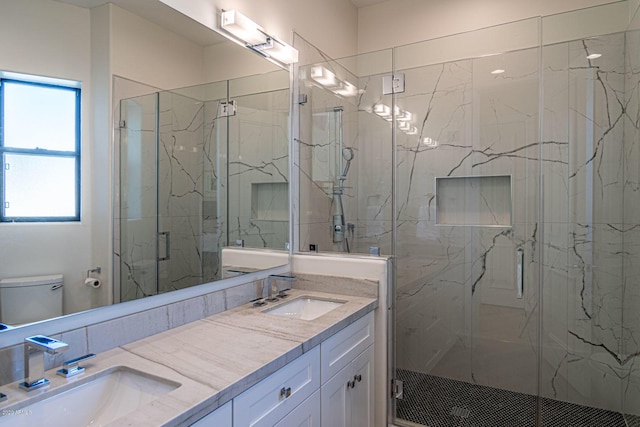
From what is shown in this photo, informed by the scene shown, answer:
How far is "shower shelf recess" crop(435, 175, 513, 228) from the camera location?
258cm

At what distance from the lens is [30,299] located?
3.91ft

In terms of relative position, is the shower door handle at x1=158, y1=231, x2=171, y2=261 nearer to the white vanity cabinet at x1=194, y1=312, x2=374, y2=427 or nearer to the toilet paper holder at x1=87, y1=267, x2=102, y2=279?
the toilet paper holder at x1=87, y1=267, x2=102, y2=279

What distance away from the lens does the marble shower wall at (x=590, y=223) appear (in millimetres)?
2400

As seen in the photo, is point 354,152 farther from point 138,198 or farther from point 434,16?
point 138,198

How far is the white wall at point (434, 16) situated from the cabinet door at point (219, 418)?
314 centimetres

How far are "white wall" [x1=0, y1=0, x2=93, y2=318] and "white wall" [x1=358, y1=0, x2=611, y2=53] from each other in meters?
2.67

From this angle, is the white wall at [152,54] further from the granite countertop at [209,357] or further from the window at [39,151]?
the granite countertop at [209,357]

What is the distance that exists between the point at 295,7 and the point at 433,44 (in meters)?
1.17

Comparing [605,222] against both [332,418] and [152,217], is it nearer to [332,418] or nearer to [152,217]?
[332,418]

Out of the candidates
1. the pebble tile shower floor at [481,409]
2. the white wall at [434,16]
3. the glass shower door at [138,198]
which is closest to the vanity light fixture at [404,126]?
the white wall at [434,16]

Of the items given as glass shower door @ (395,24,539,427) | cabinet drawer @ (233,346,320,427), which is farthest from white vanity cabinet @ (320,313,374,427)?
glass shower door @ (395,24,539,427)

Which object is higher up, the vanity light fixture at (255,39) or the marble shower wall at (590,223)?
the vanity light fixture at (255,39)

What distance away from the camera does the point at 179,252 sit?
172cm

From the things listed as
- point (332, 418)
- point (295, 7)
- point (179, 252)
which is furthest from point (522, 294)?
point (295, 7)
